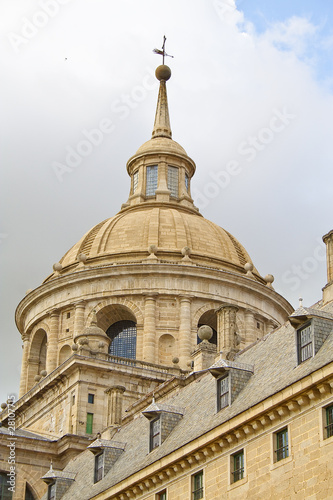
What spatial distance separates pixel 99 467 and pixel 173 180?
4602cm

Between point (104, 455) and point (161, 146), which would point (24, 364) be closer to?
point (161, 146)

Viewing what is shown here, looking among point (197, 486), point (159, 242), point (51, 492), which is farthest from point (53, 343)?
point (197, 486)

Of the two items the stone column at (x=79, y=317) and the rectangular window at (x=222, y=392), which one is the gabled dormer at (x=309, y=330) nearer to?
the rectangular window at (x=222, y=392)

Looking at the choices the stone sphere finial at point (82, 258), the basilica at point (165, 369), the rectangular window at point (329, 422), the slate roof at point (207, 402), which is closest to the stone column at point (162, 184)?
the basilica at point (165, 369)

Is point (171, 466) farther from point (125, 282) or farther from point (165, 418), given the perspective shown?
point (125, 282)

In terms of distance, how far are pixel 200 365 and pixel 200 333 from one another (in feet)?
18.6

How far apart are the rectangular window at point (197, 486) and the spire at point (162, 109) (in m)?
58.3

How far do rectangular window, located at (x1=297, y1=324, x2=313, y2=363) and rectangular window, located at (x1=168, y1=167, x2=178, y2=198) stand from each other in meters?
52.3

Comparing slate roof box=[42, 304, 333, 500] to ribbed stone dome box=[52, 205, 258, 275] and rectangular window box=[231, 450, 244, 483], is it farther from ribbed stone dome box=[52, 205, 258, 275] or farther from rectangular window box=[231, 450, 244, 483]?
ribbed stone dome box=[52, 205, 258, 275]

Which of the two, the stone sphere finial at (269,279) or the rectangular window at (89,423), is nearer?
the rectangular window at (89,423)

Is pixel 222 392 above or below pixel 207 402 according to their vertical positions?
below

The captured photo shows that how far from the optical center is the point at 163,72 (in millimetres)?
91688

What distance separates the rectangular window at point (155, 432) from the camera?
3553 centimetres

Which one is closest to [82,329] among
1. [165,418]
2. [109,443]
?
[109,443]
